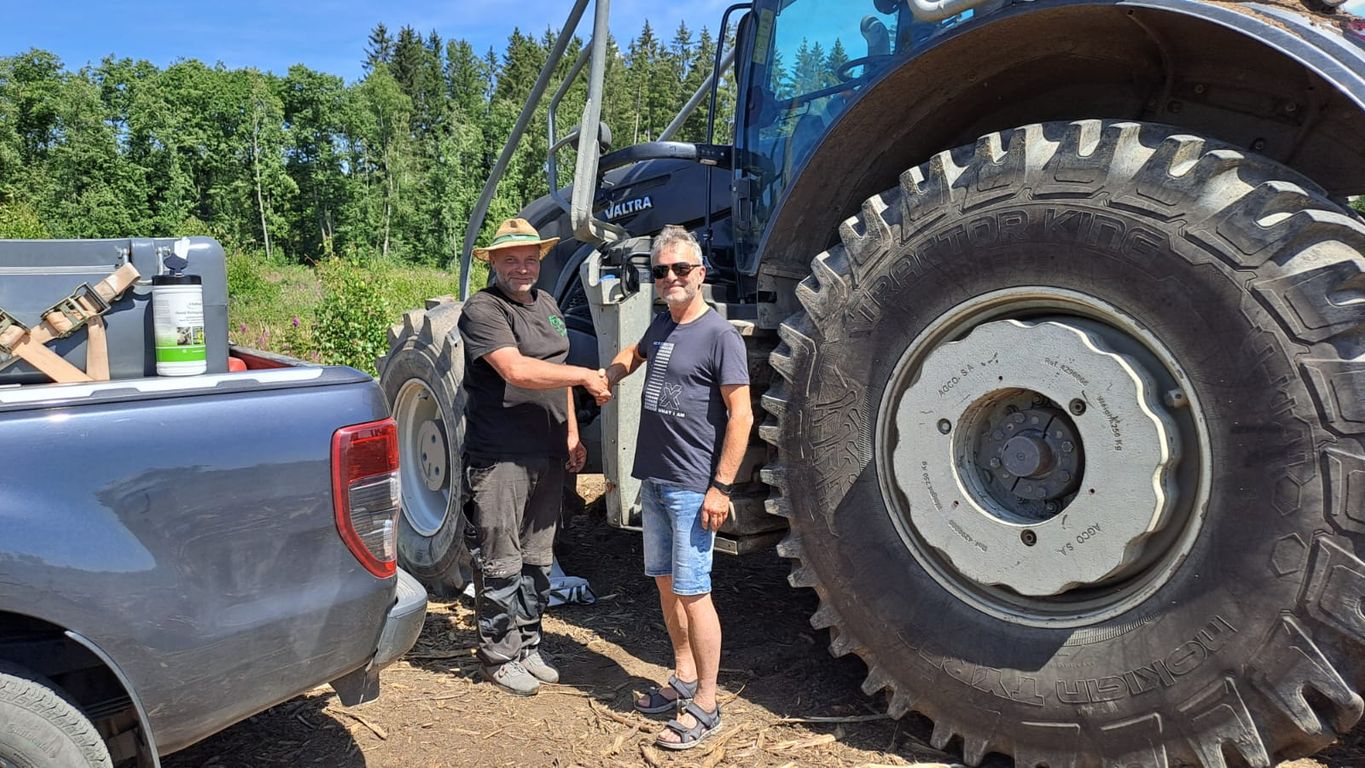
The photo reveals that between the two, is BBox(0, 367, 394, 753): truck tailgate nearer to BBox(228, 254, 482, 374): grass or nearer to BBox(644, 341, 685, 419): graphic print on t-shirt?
BBox(644, 341, 685, 419): graphic print on t-shirt

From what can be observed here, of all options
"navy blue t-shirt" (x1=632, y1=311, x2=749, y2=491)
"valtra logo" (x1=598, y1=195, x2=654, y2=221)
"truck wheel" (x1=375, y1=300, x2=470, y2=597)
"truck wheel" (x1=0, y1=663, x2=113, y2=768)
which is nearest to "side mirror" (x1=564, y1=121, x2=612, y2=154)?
"valtra logo" (x1=598, y1=195, x2=654, y2=221)

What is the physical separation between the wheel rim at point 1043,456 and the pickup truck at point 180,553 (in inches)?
64.2

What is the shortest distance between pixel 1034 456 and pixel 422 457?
11.4 ft

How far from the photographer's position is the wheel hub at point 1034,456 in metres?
2.48

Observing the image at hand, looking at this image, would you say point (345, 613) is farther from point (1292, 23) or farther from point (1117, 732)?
point (1292, 23)

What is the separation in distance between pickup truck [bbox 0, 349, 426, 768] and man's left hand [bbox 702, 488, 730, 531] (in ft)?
3.54

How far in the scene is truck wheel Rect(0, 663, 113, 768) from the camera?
75.8 inches

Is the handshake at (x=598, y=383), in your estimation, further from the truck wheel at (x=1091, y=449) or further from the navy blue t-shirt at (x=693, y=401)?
the truck wheel at (x=1091, y=449)

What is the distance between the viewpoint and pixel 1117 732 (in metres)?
2.48

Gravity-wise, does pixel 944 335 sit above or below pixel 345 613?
above

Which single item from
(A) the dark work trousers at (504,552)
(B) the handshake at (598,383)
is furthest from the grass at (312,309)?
(B) the handshake at (598,383)

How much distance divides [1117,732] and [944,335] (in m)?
1.24

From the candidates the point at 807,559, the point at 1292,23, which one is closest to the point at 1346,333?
the point at 1292,23

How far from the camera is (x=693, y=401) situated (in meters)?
3.22
